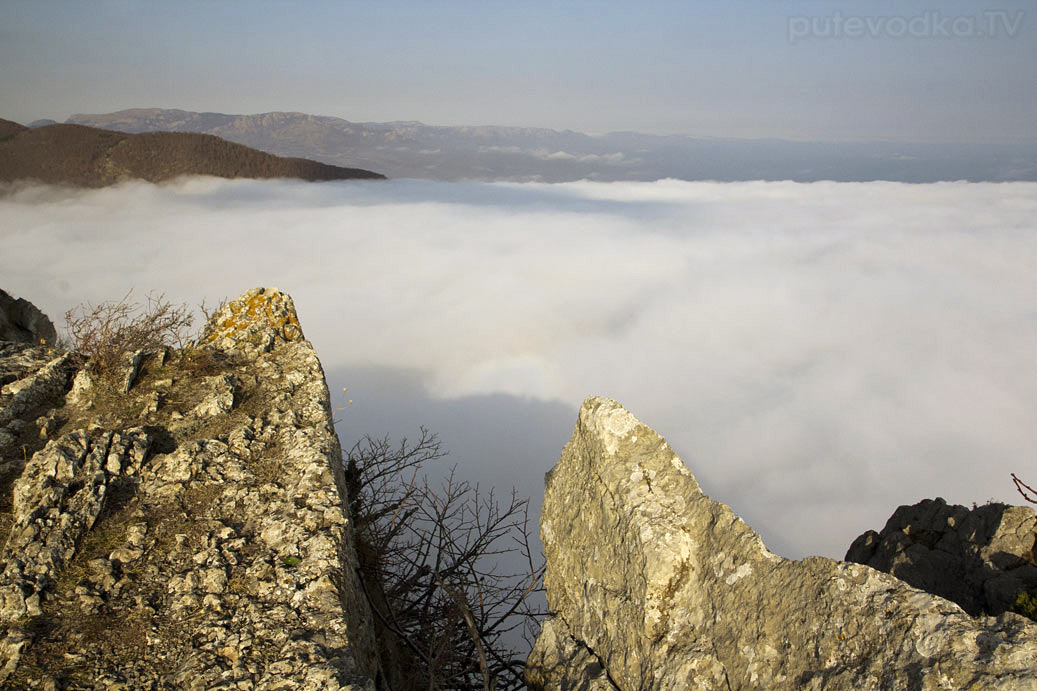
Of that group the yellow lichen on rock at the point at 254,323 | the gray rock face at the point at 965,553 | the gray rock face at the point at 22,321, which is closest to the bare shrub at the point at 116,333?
the yellow lichen on rock at the point at 254,323

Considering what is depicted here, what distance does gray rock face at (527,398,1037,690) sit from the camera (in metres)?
3.23

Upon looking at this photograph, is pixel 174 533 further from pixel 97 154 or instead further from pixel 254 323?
pixel 97 154

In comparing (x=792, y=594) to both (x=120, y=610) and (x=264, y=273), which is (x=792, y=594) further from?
(x=264, y=273)

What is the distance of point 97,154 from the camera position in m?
139

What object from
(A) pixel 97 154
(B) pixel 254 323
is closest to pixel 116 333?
(B) pixel 254 323

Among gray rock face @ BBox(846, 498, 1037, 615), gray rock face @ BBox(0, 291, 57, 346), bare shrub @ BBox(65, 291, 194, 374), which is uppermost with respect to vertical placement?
bare shrub @ BBox(65, 291, 194, 374)

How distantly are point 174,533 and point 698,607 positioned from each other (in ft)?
13.9

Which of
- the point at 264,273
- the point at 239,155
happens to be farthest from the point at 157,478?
the point at 239,155

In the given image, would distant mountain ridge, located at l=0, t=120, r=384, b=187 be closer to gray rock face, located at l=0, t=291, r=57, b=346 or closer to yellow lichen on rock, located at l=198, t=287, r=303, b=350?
gray rock face, located at l=0, t=291, r=57, b=346

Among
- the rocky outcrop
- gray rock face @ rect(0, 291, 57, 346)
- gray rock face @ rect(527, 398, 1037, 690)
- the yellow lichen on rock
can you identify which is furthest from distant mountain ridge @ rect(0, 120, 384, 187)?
gray rock face @ rect(527, 398, 1037, 690)

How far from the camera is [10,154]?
134375 millimetres

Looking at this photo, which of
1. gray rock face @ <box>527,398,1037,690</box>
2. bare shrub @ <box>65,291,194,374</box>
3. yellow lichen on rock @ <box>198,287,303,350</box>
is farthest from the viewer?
yellow lichen on rock @ <box>198,287,303,350</box>

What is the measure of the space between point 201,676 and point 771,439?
12092cm

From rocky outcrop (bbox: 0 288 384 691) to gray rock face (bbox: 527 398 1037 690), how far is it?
2.06 meters
